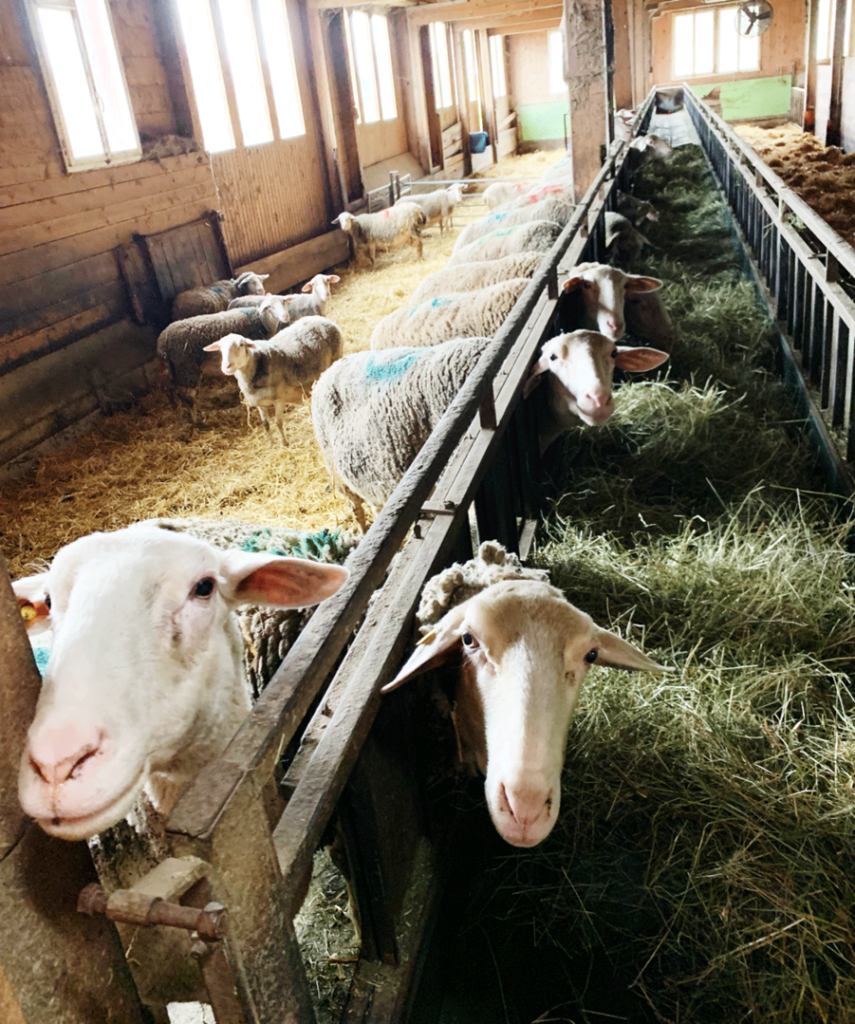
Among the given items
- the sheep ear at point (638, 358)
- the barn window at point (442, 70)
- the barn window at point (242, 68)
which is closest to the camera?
the sheep ear at point (638, 358)

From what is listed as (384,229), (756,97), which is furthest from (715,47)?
(384,229)

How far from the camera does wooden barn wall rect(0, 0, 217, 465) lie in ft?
23.1

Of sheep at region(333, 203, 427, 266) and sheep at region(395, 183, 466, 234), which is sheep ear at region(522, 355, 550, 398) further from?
sheep at region(395, 183, 466, 234)

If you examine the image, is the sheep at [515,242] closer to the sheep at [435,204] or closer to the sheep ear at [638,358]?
the sheep ear at [638,358]

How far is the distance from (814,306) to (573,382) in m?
1.84

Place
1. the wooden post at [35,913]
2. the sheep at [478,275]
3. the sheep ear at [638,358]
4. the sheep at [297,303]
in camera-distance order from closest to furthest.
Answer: the wooden post at [35,913]
the sheep ear at [638,358]
the sheep at [478,275]
the sheep at [297,303]

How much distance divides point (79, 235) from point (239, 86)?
5432 millimetres

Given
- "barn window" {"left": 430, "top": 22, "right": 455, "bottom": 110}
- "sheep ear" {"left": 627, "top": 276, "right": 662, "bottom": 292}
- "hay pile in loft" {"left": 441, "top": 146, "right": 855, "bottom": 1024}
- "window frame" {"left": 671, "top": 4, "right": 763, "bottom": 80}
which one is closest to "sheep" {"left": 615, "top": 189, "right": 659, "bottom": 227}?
"sheep ear" {"left": 627, "top": 276, "right": 662, "bottom": 292}

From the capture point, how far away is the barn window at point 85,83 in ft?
25.0

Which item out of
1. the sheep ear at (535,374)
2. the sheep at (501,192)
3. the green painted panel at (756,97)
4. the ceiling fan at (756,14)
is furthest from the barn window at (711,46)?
the sheep ear at (535,374)

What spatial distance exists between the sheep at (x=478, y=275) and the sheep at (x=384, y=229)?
26.0 ft

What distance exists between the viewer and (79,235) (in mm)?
7973

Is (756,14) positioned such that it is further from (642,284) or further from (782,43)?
(642,284)

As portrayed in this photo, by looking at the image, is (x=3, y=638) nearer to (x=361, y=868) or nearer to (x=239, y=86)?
(x=361, y=868)
